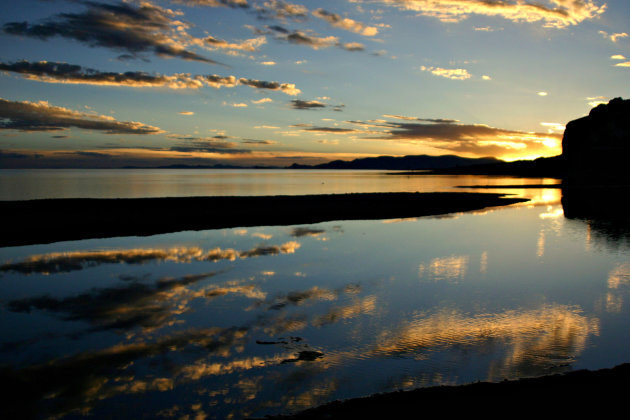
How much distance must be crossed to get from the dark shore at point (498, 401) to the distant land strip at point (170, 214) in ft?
81.5

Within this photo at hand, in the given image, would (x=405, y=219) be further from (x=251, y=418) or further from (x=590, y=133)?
(x=590, y=133)

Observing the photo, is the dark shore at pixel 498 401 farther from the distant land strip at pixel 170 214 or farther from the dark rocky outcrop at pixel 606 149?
the dark rocky outcrop at pixel 606 149

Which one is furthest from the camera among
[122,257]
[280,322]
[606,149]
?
[606,149]

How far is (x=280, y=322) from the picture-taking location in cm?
1157

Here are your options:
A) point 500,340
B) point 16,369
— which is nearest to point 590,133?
point 500,340

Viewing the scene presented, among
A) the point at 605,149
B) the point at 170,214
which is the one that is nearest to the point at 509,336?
the point at 170,214

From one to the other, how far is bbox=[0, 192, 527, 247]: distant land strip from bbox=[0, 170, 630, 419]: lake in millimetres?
6192

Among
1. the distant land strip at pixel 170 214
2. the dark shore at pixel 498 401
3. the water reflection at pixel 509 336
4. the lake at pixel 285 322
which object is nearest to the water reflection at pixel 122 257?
the lake at pixel 285 322

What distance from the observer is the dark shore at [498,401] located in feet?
22.0

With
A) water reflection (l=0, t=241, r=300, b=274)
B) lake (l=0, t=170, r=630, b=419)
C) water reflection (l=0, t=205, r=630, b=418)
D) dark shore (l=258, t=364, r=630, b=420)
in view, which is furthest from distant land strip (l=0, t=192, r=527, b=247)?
dark shore (l=258, t=364, r=630, b=420)

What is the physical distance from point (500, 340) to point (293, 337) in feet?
16.0

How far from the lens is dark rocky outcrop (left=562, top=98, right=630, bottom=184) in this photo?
9838 centimetres

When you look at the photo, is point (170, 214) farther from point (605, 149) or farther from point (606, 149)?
point (606, 149)

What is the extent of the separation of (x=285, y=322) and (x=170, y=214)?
99.5ft
